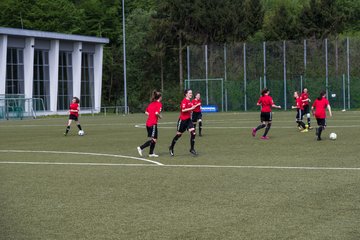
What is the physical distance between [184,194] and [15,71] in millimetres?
59367

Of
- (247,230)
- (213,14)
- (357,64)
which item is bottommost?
(247,230)

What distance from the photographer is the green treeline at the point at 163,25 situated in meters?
86.9

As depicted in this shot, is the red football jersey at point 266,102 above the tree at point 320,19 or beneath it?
beneath

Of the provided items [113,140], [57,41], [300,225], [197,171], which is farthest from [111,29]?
[300,225]

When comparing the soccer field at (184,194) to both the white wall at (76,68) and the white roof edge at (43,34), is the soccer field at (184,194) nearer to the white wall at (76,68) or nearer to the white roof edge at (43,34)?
the white roof edge at (43,34)

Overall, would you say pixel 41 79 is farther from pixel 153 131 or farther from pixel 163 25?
pixel 153 131

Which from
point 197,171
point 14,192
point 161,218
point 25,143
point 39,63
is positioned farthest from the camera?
point 39,63

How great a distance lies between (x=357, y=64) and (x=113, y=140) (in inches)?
1649

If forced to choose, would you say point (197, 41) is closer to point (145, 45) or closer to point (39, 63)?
point (145, 45)

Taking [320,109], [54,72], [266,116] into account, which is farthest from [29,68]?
[320,109]

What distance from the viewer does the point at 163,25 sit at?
8475 cm

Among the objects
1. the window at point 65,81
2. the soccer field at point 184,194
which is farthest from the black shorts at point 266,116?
the window at point 65,81

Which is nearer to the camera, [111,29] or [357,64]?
[357,64]

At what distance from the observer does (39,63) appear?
237 ft
